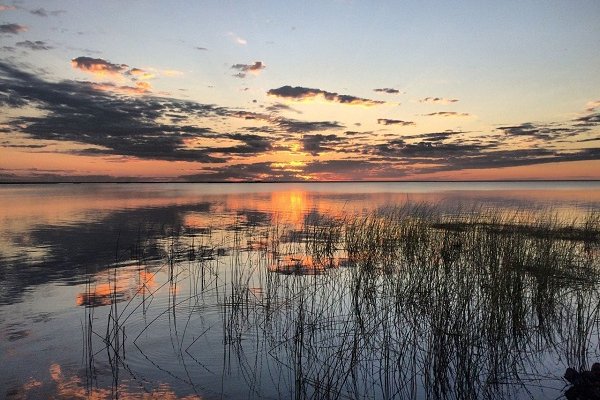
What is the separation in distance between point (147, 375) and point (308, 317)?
376 centimetres

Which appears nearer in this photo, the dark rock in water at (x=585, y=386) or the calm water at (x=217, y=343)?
the dark rock in water at (x=585, y=386)

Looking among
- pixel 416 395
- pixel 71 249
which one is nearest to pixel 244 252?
pixel 71 249

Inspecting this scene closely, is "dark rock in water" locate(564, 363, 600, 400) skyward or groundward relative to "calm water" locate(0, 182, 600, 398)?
skyward

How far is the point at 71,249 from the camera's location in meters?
→ 21.3

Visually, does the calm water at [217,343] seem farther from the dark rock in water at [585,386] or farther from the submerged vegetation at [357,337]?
the dark rock in water at [585,386]

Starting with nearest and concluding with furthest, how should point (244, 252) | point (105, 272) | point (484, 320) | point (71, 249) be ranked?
point (484, 320) < point (105, 272) < point (244, 252) < point (71, 249)

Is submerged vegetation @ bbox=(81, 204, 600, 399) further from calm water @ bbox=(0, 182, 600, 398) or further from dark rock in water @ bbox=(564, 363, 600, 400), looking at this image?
dark rock in water @ bbox=(564, 363, 600, 400)

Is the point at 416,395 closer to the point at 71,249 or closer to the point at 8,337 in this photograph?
the point at 8,337

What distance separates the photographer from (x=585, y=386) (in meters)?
6.46

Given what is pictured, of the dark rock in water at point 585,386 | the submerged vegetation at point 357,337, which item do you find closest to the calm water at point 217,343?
the submerged vegetation at point 357,337

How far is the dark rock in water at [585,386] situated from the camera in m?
6.26

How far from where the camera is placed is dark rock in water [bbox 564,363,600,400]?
6.26 meters

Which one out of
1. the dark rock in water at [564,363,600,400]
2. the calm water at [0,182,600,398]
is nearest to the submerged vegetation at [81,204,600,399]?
the calm water at [0,182,600,398]

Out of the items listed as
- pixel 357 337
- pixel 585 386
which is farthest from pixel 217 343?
pixel 585 386
